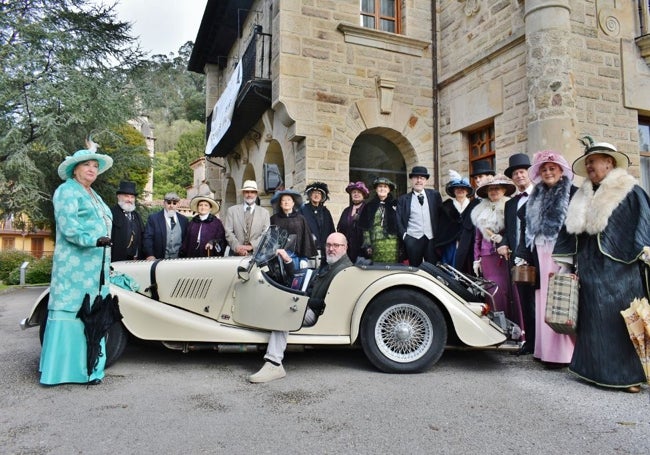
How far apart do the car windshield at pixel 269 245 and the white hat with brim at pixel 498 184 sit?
240cm

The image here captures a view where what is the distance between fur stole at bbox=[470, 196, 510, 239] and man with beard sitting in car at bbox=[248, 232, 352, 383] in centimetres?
179

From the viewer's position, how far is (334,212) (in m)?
8.69

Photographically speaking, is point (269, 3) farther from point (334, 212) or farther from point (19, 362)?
point (19, 362)

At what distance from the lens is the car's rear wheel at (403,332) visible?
13.3ft

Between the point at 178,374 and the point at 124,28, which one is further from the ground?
the point at 124,28

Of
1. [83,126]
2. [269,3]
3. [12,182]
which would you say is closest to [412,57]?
[269,3]

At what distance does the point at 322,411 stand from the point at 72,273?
2267mm

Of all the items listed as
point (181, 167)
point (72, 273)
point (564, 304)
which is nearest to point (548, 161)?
point (564, 304)

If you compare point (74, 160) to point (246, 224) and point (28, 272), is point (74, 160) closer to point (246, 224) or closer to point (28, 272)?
point (246, 224)

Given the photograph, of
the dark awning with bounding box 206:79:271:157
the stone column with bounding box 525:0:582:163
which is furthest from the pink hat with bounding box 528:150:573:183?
the dark awning with bounding box 206:79:271:157

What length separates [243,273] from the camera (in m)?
4.10

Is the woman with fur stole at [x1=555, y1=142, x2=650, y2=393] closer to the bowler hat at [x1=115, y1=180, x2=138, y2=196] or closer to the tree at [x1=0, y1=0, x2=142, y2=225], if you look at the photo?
the bowler hat at [x1=115, y1=180, x2=138, y2=196]

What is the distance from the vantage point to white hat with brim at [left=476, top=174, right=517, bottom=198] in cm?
523

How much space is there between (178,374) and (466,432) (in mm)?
2494
